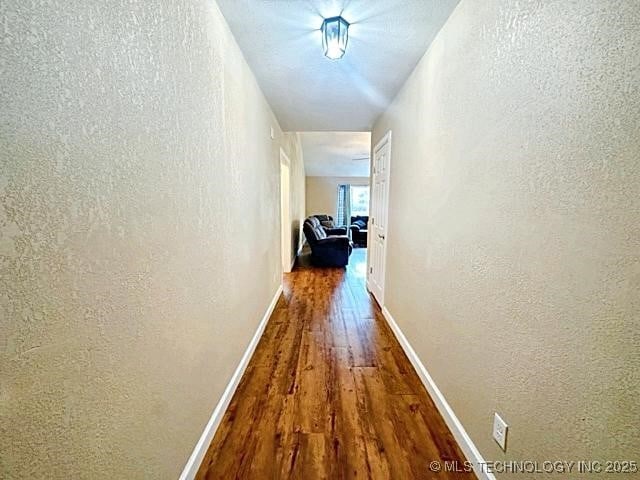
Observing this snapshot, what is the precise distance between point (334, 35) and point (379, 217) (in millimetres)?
2192

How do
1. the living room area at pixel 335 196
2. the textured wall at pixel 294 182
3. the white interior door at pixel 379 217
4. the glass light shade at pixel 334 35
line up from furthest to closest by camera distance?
the living room area at pixel 335 196 → the textured wall at pixel 294 182 → the white interior door at pixel 379 217 → the glass light shade at pixel 334 35

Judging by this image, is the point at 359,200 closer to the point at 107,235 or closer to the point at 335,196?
the point at 335,196

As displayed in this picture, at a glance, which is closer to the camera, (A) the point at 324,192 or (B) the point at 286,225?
(B) the point at 286,225

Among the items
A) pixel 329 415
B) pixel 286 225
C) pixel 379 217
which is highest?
pixel 379 217

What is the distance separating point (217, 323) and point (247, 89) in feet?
5.48

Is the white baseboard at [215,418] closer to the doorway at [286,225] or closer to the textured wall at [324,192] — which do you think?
the doorway at [286,225]

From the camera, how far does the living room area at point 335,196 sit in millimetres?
5465

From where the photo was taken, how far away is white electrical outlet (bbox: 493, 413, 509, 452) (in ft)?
3.63

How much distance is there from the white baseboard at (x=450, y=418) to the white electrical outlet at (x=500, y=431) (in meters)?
0.17

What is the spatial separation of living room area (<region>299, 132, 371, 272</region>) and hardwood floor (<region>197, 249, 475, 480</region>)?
2693 mm

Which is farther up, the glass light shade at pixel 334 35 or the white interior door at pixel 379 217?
the glass light shade at pixel 334 35

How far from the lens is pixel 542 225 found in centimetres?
93

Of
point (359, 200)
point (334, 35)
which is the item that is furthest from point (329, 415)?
point (359, 200)

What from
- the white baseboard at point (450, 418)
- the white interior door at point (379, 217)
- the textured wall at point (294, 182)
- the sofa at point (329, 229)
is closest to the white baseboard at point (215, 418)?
the white baseboard at point (450, 418)
